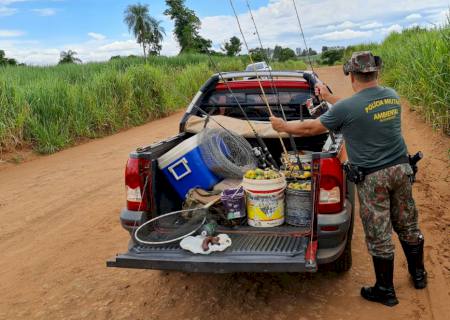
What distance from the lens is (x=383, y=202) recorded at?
3.48 meters

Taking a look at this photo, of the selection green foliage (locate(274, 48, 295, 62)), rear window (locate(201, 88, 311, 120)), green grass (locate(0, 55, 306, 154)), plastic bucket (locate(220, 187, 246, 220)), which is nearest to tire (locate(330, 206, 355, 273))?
plastic bucket (locate(220, 187, 246, 220))

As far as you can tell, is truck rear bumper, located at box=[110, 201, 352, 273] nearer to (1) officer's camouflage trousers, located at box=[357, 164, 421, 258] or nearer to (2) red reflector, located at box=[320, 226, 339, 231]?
(2) red reflector, located at box=[320, 226, 339, 231]

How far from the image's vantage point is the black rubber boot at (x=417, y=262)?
3738 millimetres

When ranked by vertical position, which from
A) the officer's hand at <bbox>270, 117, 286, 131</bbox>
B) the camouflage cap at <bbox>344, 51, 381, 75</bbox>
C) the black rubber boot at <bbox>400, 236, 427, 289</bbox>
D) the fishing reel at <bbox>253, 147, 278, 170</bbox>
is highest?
the camouflage cap at <bbox>344, 51, 381, 75</bbox>

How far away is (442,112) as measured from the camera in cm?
797

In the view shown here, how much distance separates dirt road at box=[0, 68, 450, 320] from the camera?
3531 millimetres

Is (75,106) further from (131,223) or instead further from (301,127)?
(301,127)

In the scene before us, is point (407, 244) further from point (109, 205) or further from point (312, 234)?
point (109, 205)

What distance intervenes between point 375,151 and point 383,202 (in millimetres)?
393

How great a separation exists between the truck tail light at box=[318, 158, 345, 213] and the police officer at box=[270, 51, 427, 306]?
0.24 meters

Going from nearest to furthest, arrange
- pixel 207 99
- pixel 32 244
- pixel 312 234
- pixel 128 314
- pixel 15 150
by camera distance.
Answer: pixel 312 234, pixel 128 314, pixel 32 244, pixel 207 99, pixel 15 150

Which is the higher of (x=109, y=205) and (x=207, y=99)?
(x=207, y=99)

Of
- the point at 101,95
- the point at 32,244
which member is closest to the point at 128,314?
the point at 32,244

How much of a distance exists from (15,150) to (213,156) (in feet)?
24.1
